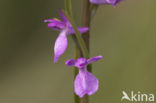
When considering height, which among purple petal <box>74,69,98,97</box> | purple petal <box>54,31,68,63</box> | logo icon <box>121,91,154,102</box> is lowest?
logo icon <box>121,91,154,102</box>

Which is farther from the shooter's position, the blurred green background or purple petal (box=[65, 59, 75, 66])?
the blurred green background

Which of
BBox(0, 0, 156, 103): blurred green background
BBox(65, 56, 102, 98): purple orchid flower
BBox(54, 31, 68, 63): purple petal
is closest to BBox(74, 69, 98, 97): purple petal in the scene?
BBox(65, 56, 102, 98): purple orchid flower

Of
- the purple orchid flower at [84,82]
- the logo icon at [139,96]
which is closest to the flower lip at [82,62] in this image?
the purple orchid flower at [84,82]

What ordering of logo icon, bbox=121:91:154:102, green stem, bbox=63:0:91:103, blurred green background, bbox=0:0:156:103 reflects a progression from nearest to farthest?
green stem, bbox=63:0:91:103 < logo icon, bbox=121:91:154:102 < blurred green background, bbox=0:0:156:103

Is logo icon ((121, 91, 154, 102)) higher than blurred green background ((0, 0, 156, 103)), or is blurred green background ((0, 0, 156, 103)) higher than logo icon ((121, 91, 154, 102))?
blurred green background ((0, 0, 156, 103))

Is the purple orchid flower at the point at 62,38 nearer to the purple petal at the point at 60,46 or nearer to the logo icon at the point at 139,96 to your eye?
the purple petal at the point at 60,46

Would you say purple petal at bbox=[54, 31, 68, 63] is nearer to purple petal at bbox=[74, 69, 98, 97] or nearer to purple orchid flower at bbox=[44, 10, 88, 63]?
purple orchid flower at bbox=[44, 10, 88, 63]
